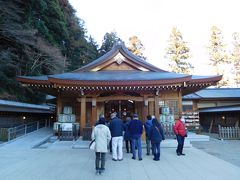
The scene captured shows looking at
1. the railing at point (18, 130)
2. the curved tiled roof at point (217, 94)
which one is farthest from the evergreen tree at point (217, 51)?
the railing at point (18, 130)

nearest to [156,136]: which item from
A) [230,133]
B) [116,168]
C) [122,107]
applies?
[116,168]

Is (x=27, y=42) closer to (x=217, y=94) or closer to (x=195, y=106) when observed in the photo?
(x=195, y=106)

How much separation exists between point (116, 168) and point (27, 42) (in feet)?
59.6

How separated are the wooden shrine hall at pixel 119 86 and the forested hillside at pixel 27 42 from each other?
7.30 meters

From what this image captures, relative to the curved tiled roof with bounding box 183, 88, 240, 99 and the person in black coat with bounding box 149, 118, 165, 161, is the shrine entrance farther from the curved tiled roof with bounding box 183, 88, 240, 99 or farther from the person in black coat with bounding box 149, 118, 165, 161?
the person in black coat with bounding box 149, 118, 165, 161

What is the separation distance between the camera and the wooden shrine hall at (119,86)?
40.4 feet

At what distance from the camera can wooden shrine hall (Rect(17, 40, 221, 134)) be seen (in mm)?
12305

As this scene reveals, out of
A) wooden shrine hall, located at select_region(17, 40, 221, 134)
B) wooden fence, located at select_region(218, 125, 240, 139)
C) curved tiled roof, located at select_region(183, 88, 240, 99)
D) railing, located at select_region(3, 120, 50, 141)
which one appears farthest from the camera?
curved tiled roof, located at select_region(183, 88, 240, 99)

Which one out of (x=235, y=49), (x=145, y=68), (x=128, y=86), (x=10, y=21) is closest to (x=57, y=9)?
(x=10, y=21)

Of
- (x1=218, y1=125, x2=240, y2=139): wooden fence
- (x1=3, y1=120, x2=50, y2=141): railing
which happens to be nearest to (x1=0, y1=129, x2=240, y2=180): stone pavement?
→ (x1=3, y1=120, x2=50, y2=141): railing

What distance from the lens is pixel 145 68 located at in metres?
16.4

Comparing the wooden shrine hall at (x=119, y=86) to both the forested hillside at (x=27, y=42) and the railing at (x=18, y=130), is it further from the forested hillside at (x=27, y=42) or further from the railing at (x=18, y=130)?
the forested hillside at (x=27, y=42)

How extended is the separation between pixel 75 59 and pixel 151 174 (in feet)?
104

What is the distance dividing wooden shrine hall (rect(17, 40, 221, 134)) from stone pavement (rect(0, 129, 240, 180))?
4359 millimetres
